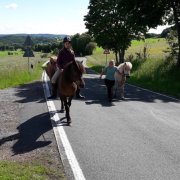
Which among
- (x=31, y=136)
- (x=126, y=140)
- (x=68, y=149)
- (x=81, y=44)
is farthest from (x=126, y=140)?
(x=81, y=44)

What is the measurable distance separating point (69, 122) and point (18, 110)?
3.79 m

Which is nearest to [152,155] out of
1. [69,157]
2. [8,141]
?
[69,157]

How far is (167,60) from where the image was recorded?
33062 mm

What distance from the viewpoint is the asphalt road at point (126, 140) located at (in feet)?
24.5

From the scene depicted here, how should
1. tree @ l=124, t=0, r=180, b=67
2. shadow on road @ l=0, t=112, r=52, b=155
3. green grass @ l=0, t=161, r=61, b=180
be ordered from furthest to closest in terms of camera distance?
tree @ l=124, t=0, r=180, b=67
shadow on road @ l=0, t=112, r=52, b=155
green grass @ l=0, t=161, r=61, b=180

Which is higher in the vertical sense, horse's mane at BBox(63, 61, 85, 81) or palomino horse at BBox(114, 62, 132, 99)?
horse's mane at BBox(63, 61, 85, 81)

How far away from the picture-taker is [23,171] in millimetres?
7406

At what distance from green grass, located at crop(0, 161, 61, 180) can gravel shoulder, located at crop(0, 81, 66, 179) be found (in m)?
0.15

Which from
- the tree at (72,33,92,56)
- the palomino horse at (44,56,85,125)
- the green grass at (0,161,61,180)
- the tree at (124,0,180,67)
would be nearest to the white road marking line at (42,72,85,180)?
the green grass at (0,161,61,180)

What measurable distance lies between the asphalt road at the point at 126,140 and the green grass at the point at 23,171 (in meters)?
0.70

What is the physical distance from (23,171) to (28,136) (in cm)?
323

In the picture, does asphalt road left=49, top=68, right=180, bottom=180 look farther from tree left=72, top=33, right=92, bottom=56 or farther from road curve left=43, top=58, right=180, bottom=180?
tree left=72, top=33, right=92, bottom=56

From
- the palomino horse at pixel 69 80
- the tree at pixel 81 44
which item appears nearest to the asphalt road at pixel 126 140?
the palomino horse at pixel 69 80

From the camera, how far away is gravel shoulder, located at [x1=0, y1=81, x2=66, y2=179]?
8391 mm
